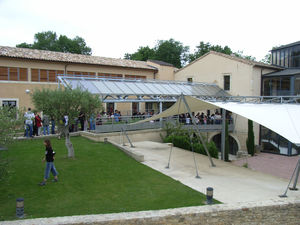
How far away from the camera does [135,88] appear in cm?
1942

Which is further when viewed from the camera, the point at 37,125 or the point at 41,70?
the point at 41,70

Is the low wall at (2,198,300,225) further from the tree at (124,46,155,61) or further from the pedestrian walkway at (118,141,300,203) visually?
the tree at (124,46,155,61)

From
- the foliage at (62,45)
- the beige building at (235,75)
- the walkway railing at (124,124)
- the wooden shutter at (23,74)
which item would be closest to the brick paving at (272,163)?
the beige building at (235,75)

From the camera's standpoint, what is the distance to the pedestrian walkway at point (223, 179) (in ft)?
25.2

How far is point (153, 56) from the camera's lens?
44.4 meters

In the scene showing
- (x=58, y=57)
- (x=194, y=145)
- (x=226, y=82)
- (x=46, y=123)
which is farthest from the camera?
(x=226, y=82)

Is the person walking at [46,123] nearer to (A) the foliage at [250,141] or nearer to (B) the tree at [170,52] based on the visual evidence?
(A) the foliage at [250,141]

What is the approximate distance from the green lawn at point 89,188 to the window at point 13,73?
1123 centimetres

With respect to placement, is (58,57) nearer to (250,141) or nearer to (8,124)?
(250,141)

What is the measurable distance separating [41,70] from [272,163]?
19141 mm

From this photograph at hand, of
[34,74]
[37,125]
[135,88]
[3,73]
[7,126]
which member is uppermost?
[34,74]

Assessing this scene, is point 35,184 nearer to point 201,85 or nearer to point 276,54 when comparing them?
point 201,85

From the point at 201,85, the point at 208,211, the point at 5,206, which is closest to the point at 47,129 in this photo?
the point at 5,206

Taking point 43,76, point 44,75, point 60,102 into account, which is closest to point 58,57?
point 44,75
